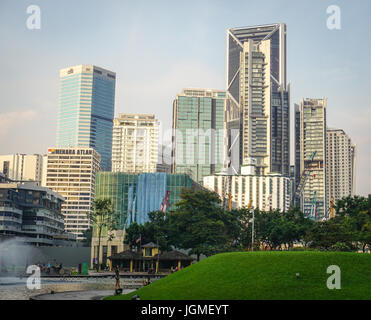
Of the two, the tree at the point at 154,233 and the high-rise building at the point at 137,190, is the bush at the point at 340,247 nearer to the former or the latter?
the tree at the point at 154,233

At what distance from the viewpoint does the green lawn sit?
31.4 m

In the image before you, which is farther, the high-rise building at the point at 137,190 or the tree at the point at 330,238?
the high-rise building at the point at 137,190

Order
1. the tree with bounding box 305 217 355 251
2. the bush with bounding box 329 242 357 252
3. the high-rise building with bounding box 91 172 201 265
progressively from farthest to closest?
the high-rise building with bounding box 91 172 201 265, the tree with bounding box 305 217 355 251, the bush with bounding box 329 242 357 252

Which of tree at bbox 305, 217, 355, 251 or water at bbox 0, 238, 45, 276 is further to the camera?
water at bbox 0, 238, 45, 276

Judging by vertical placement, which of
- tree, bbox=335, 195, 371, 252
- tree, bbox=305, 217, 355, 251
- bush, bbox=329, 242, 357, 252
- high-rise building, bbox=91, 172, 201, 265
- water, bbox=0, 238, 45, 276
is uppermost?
high-rise building, bbox=91, 172, 201, 265

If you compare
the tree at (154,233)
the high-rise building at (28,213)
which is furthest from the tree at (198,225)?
the high-rise building at (28,213)

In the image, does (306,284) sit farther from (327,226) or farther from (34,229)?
(34,229)

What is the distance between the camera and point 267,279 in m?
33.2

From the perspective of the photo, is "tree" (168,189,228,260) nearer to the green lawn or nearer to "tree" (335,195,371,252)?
"tree" (335,195,371,252)

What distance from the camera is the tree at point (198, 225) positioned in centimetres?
10056

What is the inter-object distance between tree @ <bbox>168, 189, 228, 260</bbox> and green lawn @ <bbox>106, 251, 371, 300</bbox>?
61.7 m

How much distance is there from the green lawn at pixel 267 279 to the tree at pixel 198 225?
61680 millimetres

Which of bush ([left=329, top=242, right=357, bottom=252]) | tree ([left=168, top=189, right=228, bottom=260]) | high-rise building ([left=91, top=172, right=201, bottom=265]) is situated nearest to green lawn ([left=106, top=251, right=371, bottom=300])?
bush ([left=329, top=242, right=357, bottom=252])
